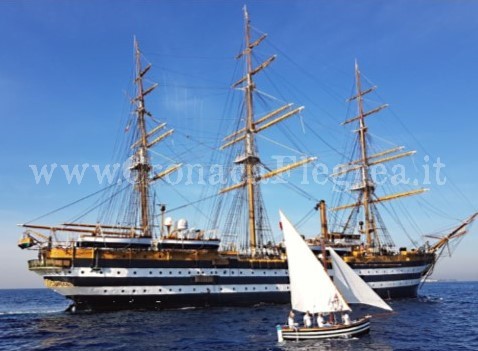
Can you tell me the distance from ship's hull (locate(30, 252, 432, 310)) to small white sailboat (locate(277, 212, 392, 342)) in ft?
53.0

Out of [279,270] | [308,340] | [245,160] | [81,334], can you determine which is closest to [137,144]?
[245,160]

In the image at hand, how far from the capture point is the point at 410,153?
59438 millimetres

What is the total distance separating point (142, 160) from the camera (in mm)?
48594

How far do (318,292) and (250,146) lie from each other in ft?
98.7

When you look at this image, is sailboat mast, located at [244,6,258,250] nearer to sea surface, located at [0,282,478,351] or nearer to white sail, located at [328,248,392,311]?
sea surface, located at [0,282,478,351]

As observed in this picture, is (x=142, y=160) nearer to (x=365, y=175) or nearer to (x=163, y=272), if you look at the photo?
(x=163, y=272)

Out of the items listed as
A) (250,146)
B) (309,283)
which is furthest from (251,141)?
(309,283)

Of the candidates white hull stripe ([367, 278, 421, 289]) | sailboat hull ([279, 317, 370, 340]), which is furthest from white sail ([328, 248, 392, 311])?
white hull stripe ([367, 278, 421, 289])

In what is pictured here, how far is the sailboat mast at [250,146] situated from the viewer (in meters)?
48.1

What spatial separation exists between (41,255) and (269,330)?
2091cm

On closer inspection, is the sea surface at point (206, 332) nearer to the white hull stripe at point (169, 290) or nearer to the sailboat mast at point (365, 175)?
the white hull stripe at point (169, 290)

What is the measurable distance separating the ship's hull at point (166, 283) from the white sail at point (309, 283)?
16172 mm

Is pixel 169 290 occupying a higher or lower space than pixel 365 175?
lower

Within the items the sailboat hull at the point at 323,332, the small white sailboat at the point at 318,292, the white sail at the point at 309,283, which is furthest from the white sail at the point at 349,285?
the sailboat hull at the point at 323,332
